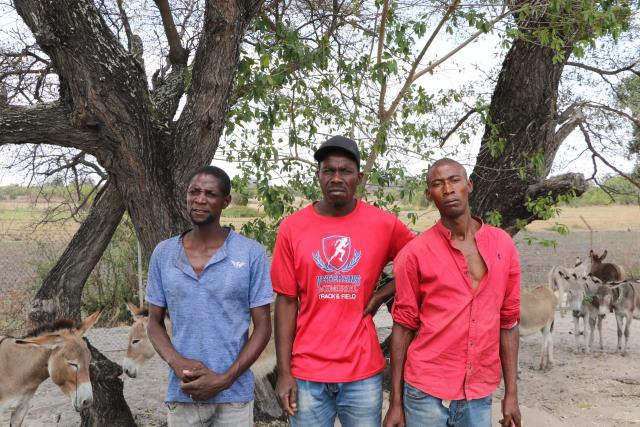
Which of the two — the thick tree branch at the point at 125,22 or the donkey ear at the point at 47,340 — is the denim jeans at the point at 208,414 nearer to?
the donkey ear at the point at 47,340

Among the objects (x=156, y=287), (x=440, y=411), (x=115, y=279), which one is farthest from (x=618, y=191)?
(x=115, y=279)

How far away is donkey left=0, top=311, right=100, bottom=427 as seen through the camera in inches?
190

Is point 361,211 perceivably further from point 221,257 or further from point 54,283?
point 54,283

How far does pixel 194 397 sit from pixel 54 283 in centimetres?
396

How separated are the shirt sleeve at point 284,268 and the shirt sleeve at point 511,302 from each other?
42.5 inches

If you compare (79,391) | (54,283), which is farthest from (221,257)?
(54,283)

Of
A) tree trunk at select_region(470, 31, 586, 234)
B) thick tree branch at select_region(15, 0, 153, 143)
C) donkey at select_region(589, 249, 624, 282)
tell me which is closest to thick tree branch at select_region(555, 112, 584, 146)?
tree trunk at select_region(470, 31, 586, 234)

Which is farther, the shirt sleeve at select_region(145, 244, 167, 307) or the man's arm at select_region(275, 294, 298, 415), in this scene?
the shirt sleeve at select_region(145, 244, 167, 307)

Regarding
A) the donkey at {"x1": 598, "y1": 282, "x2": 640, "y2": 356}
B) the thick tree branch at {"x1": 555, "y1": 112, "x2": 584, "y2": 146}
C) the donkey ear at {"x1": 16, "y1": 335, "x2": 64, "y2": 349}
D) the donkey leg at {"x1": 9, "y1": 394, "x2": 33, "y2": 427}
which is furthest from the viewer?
the donkey at {"x1": 598, "y1": 282, "x2": 640, "y2": 356}

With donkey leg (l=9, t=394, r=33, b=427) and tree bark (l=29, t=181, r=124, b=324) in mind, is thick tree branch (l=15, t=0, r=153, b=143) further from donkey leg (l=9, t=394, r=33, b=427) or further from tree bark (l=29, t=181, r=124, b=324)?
donkey leg (l=9, t=394, r=33, b=427)

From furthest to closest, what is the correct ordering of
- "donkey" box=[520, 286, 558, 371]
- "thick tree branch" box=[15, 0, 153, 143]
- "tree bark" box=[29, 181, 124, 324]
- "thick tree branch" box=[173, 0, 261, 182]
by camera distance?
"donkey" box=[520, 286, 558, 371]
"tree bark" box=[29, 181, 124, 324]
"thick tree branch" box=[173, 0, 261, 182]
"thick tree branch" box=[15, 0, 153, 143]

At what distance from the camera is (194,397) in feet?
9.06

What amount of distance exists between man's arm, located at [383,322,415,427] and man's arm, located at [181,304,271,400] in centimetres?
67

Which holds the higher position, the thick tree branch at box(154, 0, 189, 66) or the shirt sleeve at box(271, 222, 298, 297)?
the thick tree branch at box(154, 0, 189, 66)
